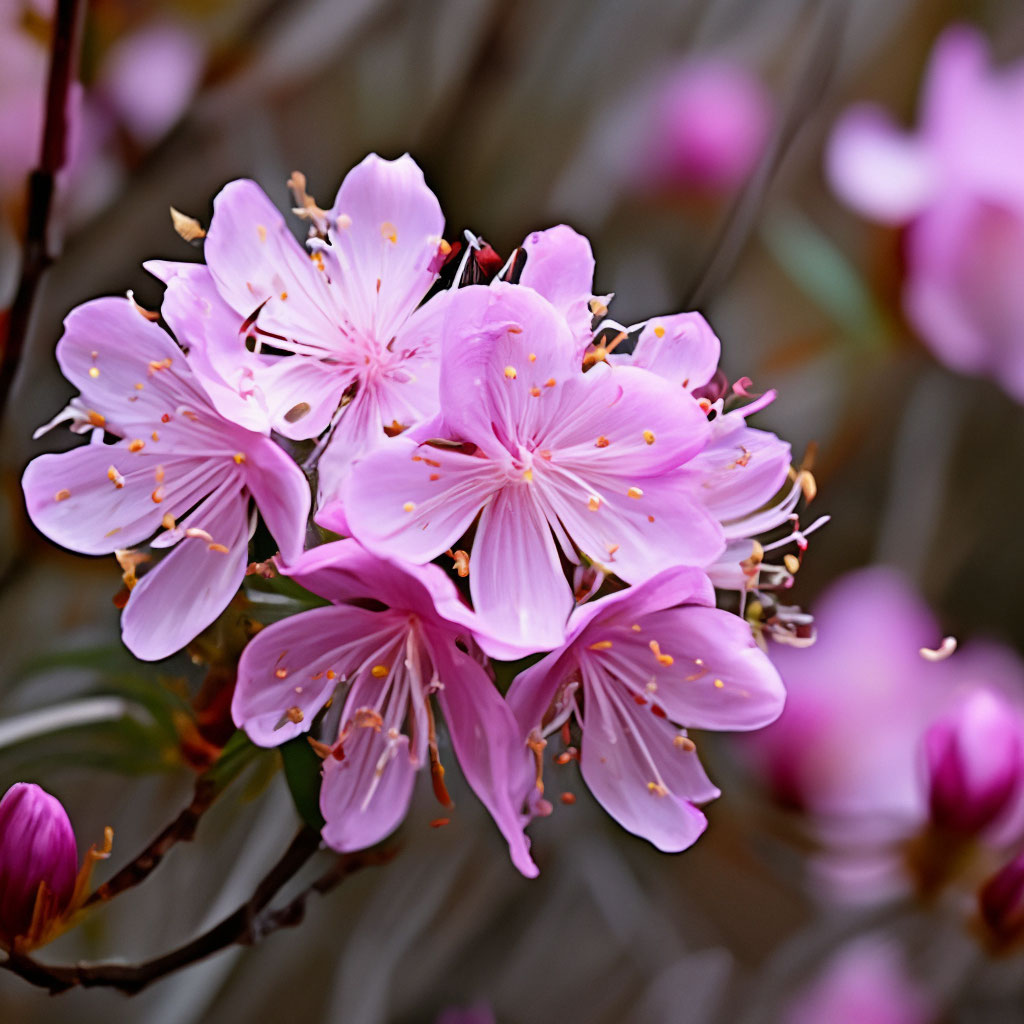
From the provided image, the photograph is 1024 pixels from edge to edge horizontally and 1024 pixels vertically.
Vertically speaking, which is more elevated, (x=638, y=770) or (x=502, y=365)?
(x=502, y=365)

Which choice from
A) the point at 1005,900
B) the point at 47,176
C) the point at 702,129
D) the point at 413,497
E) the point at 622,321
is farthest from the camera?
the point at 702,129

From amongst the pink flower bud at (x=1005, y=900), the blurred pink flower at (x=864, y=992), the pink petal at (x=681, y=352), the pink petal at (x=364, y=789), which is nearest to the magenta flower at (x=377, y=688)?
the pink petal at (x=364, y=789)

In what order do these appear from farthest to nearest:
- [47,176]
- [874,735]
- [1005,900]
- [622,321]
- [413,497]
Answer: [874,735] < [622,321] < [1005,900] < [47,176] < [413,497]

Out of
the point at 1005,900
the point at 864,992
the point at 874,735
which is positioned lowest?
the point at 864,992

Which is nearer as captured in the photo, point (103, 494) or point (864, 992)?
point (103, 494)

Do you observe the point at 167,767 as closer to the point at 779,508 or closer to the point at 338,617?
the point at 338,617

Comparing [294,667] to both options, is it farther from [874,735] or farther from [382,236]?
[874,735]

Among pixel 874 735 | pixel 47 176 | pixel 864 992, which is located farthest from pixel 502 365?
pixel 864 992

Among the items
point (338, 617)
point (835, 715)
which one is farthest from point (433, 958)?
point (338, 617)
